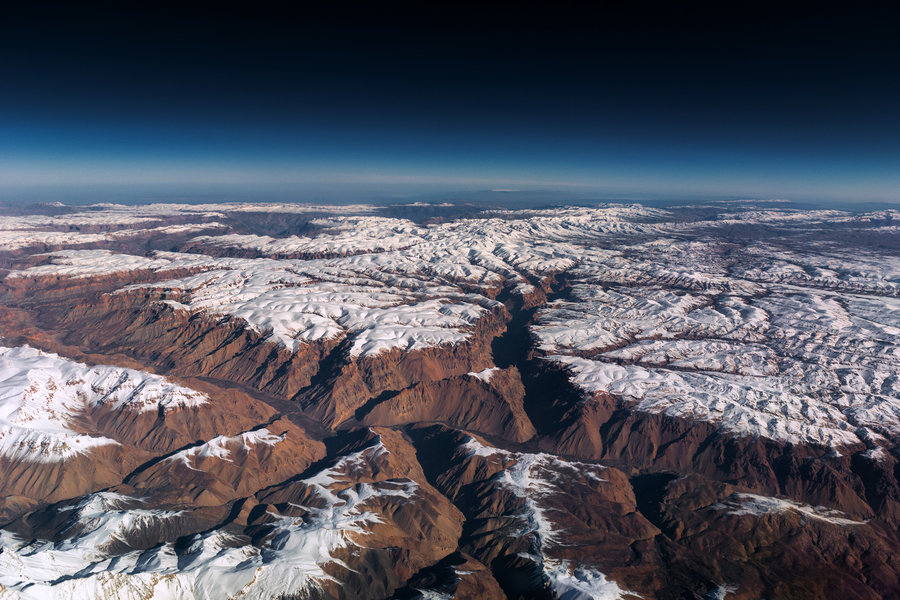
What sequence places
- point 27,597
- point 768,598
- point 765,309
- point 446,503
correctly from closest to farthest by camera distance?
1. point 27,597
2. point 768,598
3. point 446,503
4. point 765,309

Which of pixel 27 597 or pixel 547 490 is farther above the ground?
pixel 27 597

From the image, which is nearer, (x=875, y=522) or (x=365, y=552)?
(x=365, y=552)

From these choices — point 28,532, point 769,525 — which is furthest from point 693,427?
point 28,532

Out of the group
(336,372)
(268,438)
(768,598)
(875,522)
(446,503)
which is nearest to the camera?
(768,598)

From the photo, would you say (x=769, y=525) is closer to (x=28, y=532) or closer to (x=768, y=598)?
(x=768, y=598)

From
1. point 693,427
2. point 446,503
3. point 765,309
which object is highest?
point 765,309

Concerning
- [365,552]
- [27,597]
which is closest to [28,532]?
[27,597]
